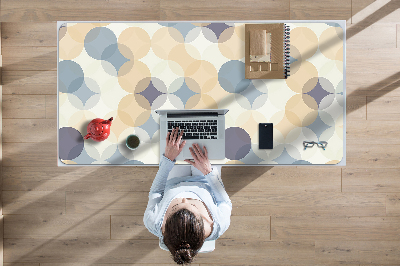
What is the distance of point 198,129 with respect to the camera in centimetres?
124

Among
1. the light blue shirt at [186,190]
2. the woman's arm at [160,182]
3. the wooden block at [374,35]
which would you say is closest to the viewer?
the light blue shirt at [186,190]

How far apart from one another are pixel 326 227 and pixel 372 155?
625 mm

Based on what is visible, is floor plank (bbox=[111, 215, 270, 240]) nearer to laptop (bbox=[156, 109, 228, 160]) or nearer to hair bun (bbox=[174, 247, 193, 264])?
laptop (bbox=[156, 109, 228, 160])

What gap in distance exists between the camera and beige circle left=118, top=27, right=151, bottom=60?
1.28 metres

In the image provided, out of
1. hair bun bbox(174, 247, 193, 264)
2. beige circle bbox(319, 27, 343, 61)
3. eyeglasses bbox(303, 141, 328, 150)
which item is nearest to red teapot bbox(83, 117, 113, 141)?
hair bun bbox(174, 247, 193, 264)

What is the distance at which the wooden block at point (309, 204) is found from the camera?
169 centimetres

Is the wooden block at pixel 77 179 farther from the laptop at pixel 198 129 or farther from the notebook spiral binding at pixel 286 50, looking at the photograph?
the notebook spiral binding at pixel 286 50

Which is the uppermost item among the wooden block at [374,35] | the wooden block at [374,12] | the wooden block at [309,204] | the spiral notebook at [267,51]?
the wooden block at [374,12]

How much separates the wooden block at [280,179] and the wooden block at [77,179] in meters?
0.64

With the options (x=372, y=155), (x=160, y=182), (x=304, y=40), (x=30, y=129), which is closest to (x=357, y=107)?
(x=372, y=155)

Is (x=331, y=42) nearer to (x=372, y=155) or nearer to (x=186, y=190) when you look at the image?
(x=372, y=155)

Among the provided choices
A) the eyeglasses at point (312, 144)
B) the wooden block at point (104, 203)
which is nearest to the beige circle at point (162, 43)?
the eyeglasses at point (312, 144)

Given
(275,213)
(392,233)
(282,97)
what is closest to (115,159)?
(282,97)

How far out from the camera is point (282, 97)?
1286 millimetres
